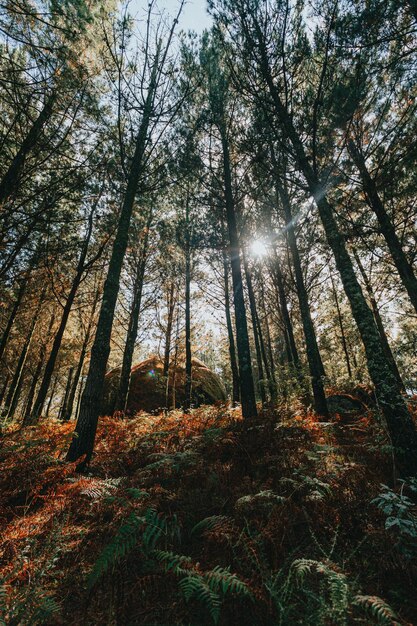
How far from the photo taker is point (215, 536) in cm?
282

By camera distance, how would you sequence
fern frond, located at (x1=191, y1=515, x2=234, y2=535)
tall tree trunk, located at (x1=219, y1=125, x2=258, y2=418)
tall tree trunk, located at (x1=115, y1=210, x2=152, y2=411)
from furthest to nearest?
tall tree trunk, located at (x1=115, y1=210, x2=152, y2=411), tall tree trunk, located at (x1=219, y1=125, x2=258, y2=418), fern frond, located at (x1=191, y1=515, x2=234, y2=535)

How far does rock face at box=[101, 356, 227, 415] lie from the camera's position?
1426cm

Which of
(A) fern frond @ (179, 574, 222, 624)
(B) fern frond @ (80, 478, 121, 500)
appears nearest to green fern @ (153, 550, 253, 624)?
(A) fern frond @ (179, 574, 222, 624)

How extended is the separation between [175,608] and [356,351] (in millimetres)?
23321

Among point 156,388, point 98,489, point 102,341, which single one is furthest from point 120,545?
point 156,388

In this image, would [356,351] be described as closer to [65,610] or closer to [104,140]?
[104,140]

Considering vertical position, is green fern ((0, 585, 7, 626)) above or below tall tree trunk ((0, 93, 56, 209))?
below

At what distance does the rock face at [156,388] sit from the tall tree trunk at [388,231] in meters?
9.11

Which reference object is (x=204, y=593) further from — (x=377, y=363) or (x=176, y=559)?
(x=377, y=363)

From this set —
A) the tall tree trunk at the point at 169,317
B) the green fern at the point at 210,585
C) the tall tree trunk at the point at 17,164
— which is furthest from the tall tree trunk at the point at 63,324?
the green fern at the point at 210,585

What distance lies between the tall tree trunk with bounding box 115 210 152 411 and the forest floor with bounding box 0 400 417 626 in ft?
17.6

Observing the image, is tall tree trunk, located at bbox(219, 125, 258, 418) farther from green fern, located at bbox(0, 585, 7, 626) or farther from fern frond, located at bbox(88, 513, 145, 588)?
green fern, located at bbox(0, 585, 7, 626)

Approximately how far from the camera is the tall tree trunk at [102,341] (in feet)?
17.4

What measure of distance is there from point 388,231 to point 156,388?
38.9 feet
